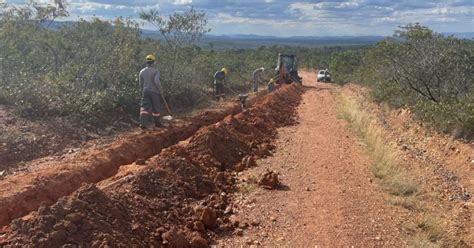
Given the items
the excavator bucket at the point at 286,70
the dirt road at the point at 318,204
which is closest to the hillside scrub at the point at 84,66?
the dirt road at the point at 318,204

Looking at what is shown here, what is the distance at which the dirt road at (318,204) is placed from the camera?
21.3 ft

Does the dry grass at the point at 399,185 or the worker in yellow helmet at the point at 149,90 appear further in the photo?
the worker in yellow helmet at the point at 149,90

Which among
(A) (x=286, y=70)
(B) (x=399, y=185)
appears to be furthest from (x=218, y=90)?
(B) (x=399, y=185)

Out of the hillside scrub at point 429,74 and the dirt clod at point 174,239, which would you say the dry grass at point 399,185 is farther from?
the dirt clod at point 174,239

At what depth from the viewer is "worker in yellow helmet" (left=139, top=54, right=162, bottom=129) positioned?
12.5m

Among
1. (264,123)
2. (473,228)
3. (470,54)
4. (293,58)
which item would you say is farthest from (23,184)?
(293,58)

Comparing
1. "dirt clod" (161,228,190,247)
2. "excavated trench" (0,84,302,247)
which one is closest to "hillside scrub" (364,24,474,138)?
"excavated trench" (0,84,302,247)

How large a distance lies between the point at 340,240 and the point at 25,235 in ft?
12.6

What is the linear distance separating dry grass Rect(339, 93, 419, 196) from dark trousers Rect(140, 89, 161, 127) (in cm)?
559

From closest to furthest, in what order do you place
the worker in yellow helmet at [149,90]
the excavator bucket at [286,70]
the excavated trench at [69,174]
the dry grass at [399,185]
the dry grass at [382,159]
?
the dry grass at [399,185] < the excavated trench at [69,174] < the dry grass at [382,159] < the worker in yellow helmet at [149,90] < the excavator bucket at [286,70]

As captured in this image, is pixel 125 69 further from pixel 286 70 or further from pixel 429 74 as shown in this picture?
pixel 286 70

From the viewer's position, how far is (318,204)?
775cm

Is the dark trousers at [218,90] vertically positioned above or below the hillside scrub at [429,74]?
below

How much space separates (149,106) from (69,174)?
16.4 ft
